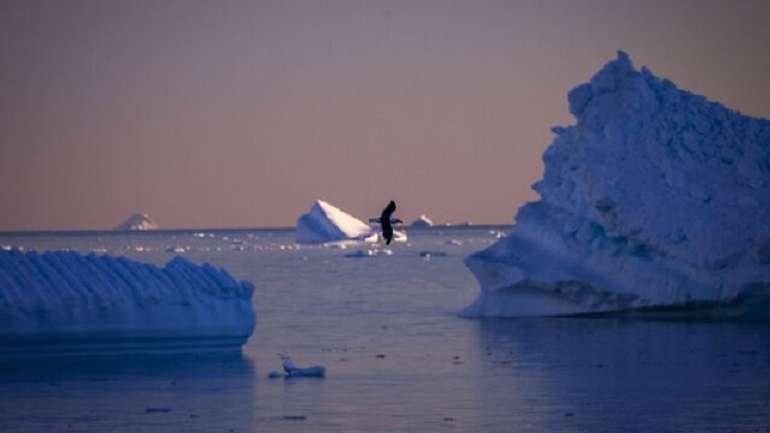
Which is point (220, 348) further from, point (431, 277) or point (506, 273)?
point (431, 277)

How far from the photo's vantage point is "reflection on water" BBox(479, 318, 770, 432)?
15.2 m

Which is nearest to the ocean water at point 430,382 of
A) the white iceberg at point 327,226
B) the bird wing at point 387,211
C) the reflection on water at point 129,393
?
the reflection on water at point 129,393

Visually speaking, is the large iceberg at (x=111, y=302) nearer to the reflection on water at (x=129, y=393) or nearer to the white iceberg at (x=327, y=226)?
the reflection on water at (x=129, y=393)

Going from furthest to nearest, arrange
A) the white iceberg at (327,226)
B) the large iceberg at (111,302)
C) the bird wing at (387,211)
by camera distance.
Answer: the white iceberg at (327,226) → the large iceberg at (111,302) → the bird wing at (387,211)

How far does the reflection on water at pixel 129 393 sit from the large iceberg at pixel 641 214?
6201 millimetres

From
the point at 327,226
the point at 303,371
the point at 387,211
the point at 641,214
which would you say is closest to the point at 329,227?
the point at 327,226

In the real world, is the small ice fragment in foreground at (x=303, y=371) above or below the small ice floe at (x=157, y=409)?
above

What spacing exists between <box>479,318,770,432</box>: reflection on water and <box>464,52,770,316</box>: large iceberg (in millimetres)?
539

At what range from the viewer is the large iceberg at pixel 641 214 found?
2375cm

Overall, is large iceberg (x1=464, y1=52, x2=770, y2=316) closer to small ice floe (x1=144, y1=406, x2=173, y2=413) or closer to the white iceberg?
small ice floe (x1=144, y1=406, x2=173, y2=413)

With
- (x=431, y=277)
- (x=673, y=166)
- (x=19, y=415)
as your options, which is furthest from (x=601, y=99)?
(x=431, y=277)

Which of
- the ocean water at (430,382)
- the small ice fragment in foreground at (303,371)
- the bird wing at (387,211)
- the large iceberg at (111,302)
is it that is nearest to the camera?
the bird wing at (387,211)

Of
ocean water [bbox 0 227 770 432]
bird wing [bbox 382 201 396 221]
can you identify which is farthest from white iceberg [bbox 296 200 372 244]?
bird wing [bbox 382 201 396 221]

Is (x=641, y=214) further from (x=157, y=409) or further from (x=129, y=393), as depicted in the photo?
(x=157, y=409)
